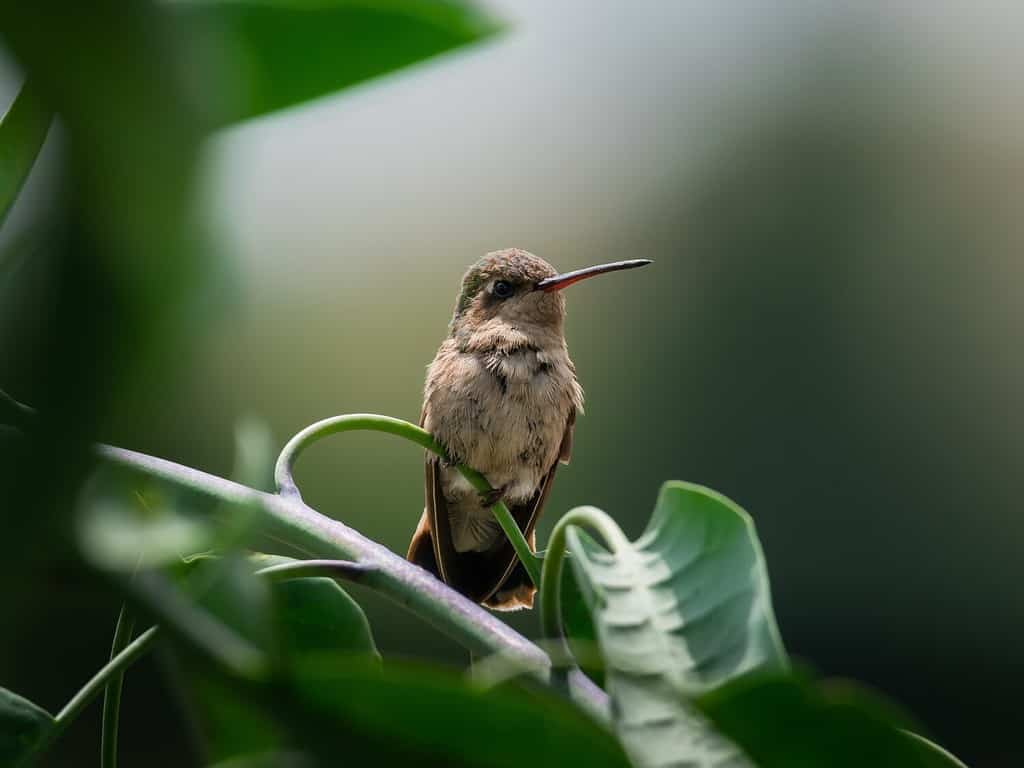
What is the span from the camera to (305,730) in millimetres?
395

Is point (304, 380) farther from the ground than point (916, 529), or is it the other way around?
point (916, 529)

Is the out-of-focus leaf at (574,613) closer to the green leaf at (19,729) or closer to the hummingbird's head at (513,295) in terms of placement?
the green leaf at (19,729)

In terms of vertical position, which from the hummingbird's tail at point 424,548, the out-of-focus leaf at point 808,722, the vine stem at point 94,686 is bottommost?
the hummingbird's tail at point 424,548

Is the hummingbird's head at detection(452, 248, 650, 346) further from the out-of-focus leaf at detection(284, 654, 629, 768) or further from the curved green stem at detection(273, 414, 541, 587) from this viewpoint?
the out-of-focus leaf at detection(284, 654, 629, 768)

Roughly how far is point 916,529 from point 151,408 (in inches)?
439

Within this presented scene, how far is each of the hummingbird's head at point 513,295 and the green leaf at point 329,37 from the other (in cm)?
273

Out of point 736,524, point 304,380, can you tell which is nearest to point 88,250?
point 736,524

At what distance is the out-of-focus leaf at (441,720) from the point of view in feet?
1.35

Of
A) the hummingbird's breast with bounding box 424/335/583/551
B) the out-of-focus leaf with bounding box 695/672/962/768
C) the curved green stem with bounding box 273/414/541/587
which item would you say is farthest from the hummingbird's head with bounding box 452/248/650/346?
the out-of-focus leaf with bounding box 695/672/962/768

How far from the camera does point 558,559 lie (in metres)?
0.82

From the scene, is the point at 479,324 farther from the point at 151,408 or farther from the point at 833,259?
the point at 833,259

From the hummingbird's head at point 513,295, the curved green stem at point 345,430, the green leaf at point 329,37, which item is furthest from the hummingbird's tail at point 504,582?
the green leaf at point 329,37

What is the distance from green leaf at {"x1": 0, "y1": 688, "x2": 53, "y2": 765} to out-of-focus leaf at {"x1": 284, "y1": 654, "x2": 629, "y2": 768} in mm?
467

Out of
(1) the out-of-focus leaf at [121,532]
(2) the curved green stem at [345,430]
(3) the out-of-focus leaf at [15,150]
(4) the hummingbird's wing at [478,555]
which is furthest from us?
(4) the hummingbird's wing at [478,555]
